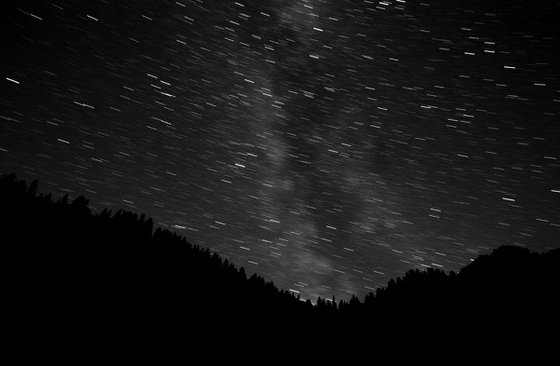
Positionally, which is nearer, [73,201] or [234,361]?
[234,361]

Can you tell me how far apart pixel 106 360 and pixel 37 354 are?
1.86 metres

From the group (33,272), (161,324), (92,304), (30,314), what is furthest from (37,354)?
(161,324)

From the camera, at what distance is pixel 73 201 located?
Answer: 13.5 meters

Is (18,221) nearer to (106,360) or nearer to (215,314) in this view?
(106,360)

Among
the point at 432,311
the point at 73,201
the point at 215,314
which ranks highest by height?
the point at 73,201

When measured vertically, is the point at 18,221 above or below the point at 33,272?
above

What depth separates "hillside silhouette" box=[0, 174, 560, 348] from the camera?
33.7 feet

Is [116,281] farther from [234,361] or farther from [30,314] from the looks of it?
[234,361]

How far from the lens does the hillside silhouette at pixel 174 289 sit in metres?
10.3

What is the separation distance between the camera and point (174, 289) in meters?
13.2

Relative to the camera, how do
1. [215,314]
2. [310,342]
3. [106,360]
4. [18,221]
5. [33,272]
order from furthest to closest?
[310,342] < [215,314] < [18,221] < [33,272] < [106,360]

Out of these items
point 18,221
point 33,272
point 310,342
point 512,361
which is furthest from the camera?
point 310,342

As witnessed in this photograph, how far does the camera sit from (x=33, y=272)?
10602 millimetres

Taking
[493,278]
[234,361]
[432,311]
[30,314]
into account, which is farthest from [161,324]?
[493,278]
